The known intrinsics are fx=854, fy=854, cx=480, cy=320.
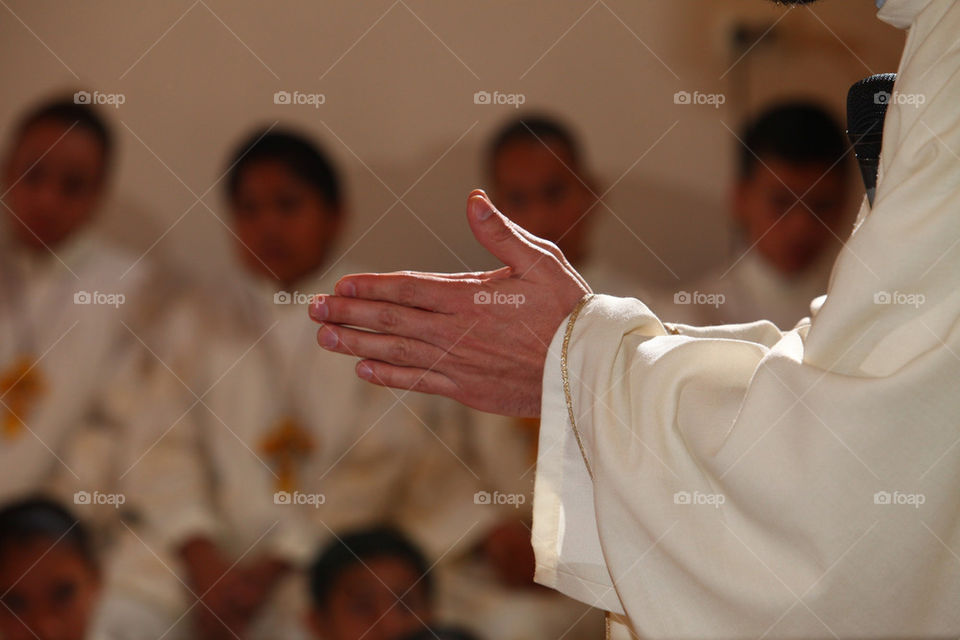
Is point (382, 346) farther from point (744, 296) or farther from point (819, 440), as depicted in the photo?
point (744, 296)

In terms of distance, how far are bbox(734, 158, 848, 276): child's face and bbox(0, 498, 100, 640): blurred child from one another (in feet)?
6.52

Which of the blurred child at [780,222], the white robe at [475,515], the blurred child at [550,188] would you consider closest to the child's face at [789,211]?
the blurred child at [780,222]

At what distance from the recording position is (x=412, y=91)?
2430 mm

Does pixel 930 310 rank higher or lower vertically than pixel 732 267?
lower

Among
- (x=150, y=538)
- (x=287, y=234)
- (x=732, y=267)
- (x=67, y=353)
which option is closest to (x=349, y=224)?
(x=287, y=234)

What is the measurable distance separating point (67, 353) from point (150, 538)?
50 centimetres

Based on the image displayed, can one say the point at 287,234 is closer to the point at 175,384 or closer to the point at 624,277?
the point at 175,384

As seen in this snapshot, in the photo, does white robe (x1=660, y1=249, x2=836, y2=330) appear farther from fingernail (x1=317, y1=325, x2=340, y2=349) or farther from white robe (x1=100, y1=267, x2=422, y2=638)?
fingernail (x1=317, y1=325, x2=340, y2=349)

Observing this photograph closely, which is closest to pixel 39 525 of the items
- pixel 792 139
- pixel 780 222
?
pixel 780 222

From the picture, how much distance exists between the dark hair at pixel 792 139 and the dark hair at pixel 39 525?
2048mm

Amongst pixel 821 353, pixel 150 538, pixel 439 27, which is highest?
pixel 439 27

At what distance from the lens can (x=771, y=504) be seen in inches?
24.1

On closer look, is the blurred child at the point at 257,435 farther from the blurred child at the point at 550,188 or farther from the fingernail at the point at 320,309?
the fingernail at the point at 320,309

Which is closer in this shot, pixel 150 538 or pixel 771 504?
pixel 771 504
